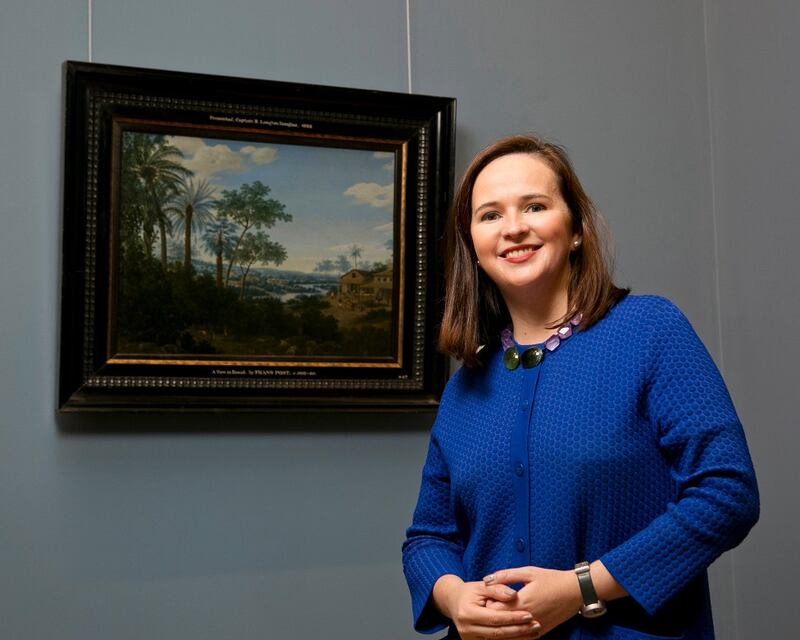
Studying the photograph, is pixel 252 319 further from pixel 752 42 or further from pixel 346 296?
pixel 752 42

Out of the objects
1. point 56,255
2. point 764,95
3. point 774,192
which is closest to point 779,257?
point 774,192

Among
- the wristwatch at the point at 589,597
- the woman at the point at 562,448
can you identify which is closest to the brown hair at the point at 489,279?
the woman at the point at 562,448

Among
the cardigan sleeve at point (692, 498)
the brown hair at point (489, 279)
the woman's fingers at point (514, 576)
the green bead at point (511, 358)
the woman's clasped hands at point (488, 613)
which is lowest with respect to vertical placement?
the woman's clasped hands at point (488, 613)

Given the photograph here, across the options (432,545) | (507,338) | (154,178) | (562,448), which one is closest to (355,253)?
(154,178)

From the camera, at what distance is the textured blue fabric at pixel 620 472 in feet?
4.85

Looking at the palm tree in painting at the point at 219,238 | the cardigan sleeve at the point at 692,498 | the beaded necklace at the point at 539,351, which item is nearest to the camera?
the cardigan sleeve at the point at 692,498

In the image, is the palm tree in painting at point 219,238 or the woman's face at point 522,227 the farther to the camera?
the palm tree in painting at point 219,238

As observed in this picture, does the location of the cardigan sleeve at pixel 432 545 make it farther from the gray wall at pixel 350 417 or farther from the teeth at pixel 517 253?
the gray wall at pixel 350 417

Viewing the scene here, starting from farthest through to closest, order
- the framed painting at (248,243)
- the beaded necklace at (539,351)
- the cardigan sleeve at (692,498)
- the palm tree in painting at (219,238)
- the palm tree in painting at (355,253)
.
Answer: the palm tree in painting at (355,253)
the palm tree in painting at (219,238)
the framed painting at (248,243)
the beaded necklace at (539,351)
the cardigan sleeve at (692,498)

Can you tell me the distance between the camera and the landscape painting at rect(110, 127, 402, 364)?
2.61 metres

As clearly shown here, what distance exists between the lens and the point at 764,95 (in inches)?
116

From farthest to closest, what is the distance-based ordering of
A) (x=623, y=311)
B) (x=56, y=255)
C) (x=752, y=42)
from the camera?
(x=752, y=42) → (x=56, y=255) → (x=623, y=311)

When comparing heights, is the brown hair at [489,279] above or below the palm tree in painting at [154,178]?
below

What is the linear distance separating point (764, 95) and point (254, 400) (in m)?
1.68
